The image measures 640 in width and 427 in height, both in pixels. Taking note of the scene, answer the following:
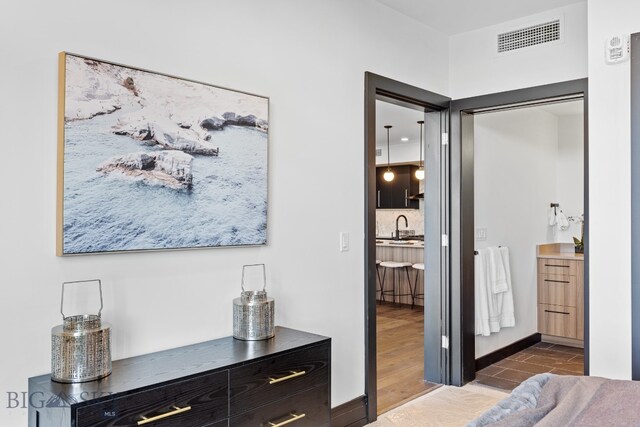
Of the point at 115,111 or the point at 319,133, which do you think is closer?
the point at 115,111

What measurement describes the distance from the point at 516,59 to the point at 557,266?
2496mm

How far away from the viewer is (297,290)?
2904 millimetres

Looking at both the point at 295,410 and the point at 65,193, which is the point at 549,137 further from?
the point at 65,193

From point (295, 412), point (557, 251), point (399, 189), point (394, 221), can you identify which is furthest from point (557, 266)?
point (394, 221)

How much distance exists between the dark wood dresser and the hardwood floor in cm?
136

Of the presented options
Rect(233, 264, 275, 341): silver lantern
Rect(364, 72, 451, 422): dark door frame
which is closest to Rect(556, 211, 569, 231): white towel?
Rect(364, 72, 451, 422): dark door frame

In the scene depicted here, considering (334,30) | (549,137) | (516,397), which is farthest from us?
(549,137)

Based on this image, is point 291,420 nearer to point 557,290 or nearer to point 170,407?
point 170,407

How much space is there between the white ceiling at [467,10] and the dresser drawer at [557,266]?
2.69 metres

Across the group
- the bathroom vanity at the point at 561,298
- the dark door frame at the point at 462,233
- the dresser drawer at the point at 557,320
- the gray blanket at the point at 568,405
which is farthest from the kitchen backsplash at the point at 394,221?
the gray blanket at the point at 568,405

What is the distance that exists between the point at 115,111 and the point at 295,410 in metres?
1.51

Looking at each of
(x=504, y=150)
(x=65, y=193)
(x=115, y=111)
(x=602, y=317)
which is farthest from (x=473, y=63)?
(x=65, y=193)

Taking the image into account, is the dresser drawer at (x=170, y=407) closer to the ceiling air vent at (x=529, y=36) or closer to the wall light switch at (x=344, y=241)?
the wall light switch at (x=344, y=241)

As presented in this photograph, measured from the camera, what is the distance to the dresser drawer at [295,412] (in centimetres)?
215
